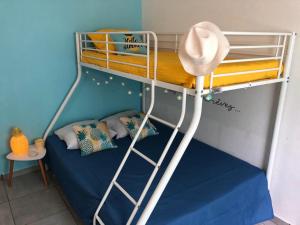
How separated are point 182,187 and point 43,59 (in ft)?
6.61

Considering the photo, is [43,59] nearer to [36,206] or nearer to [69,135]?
[69,135]

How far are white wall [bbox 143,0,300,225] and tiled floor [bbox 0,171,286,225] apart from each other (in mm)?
392

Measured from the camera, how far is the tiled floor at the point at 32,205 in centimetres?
227

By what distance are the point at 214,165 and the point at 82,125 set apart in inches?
59.0

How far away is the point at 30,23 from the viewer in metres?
2.61

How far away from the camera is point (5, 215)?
232 cm

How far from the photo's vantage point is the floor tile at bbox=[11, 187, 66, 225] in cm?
230

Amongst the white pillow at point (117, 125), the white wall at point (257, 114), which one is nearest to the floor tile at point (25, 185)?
the white pillow at point (117, 125)

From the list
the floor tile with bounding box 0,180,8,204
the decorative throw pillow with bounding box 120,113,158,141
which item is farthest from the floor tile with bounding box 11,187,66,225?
the decorative throw pillow with bounding box 120,113,158,141

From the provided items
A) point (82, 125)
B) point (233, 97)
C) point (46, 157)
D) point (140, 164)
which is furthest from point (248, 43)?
point (46, 157)

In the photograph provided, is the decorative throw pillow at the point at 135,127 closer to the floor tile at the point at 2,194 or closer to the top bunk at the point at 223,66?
the top bunk at the point at 223,66

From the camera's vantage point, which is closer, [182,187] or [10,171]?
[182,187]

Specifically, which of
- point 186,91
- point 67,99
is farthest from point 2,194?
point 186,91

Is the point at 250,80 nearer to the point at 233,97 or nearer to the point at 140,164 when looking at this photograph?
the point at 233,97
